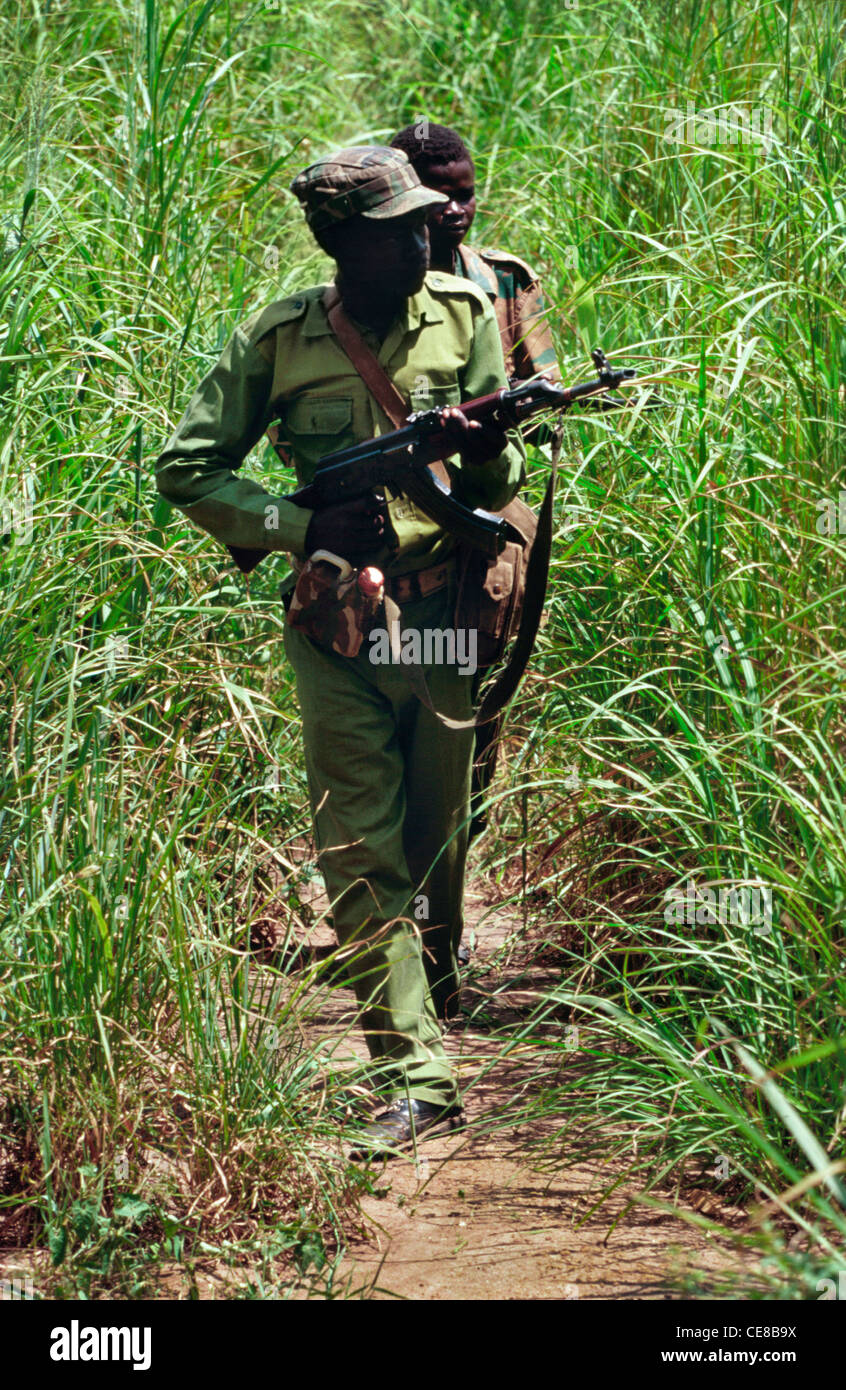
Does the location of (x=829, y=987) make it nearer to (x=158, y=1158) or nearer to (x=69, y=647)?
(x=158, y=1158)

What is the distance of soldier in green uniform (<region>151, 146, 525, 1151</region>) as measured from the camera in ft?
10.4

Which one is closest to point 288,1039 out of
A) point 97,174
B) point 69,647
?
point 69,647

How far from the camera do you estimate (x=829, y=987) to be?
262 centimetres

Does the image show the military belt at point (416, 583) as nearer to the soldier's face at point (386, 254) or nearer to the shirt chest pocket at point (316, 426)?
the shirt chest pocket at point (316, 426)

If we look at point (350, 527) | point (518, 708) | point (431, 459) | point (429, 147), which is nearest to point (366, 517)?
point (350, 527)

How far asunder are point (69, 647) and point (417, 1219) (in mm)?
1524

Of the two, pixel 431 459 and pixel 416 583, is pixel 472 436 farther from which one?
pixel 416 583

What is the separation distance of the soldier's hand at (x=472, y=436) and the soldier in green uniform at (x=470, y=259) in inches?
40.9

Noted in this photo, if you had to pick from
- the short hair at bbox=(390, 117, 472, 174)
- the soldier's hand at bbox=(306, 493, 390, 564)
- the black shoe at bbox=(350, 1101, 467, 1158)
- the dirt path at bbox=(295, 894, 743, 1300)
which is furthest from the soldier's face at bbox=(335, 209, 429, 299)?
the black shoe at bbox=(350, 1101, 467, 1158)

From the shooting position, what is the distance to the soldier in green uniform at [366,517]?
316 cm

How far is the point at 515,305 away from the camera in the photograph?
4.29 meters

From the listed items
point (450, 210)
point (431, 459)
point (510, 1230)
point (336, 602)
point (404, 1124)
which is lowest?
point (510, 1230)

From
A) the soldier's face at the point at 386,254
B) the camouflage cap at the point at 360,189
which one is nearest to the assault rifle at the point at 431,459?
the soldier's face at the point at 386,254

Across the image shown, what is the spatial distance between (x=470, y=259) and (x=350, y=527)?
1.35 m
